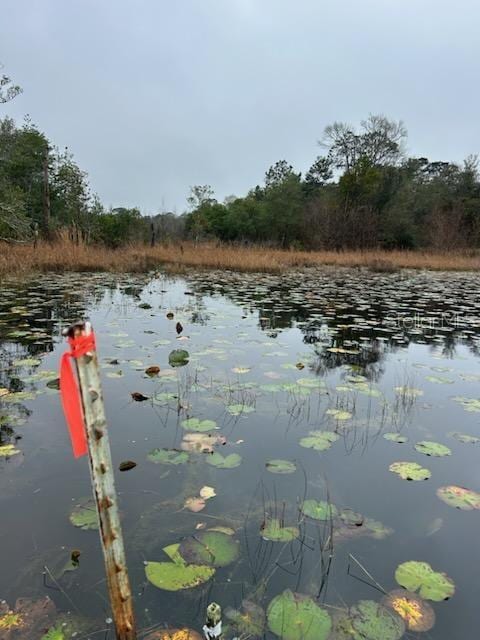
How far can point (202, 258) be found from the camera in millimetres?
13758

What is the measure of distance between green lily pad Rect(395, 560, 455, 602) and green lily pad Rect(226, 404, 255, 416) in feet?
4.59

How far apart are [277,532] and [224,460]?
56cm

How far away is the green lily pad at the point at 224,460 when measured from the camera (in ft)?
6.78

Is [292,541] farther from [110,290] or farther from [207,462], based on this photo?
[110,290]

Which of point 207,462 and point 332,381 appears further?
point 332,381

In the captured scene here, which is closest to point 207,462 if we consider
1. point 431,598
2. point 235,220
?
point 431,598

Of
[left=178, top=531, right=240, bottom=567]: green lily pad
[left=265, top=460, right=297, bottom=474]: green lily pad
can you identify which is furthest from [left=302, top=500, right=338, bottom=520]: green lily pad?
[left=178, top=531, right=240, bottom=567]: green lily pad

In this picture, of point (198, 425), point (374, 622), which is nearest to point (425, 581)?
point (374, 622)

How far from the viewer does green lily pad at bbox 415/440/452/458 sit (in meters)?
2.25

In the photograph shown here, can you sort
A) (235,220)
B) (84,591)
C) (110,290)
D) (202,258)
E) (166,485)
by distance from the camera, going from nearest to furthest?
(84,591) < (166,485) < (110,290) < (202,258) < (235,220)

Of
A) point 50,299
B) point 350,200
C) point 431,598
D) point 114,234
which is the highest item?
point 350,200

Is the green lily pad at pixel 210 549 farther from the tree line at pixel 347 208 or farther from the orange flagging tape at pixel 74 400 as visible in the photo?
the tree line at pixel 347 208

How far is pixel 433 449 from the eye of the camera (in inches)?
90.1

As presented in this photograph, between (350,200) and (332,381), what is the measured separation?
1007 inches
